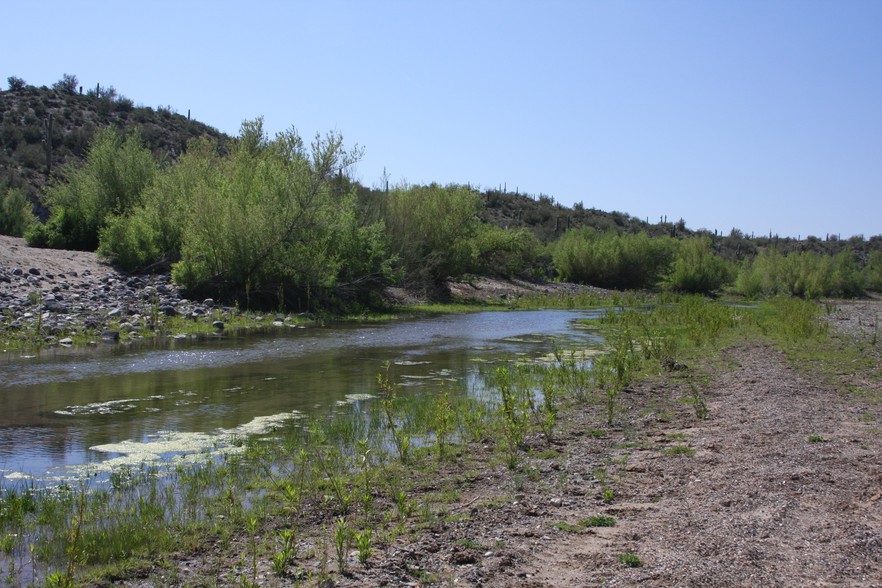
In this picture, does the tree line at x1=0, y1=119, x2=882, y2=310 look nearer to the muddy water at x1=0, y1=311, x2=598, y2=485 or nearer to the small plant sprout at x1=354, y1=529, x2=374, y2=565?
the muddy water at x1=0, y1=311, x2=598, y2=485

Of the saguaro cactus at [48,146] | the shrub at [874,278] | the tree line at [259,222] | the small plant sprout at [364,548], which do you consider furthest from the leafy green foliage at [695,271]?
the small plant sprout at [364,548]

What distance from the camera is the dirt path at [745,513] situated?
5.36 metres

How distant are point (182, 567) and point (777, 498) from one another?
528 centimetres

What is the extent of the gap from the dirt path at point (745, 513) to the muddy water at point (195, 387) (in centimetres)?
556

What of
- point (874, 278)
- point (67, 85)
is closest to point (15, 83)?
point (67, 85)

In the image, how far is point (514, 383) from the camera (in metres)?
15.0

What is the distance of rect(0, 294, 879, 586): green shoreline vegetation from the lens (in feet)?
19.9

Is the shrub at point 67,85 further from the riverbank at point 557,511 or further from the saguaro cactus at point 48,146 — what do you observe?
the riverbank at point 557,511

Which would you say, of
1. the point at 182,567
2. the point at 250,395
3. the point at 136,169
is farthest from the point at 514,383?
the point at 136,169

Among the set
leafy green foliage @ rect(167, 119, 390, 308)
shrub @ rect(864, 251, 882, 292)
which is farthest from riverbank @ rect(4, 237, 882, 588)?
shrub @ rect(864, 251, 882, 292)

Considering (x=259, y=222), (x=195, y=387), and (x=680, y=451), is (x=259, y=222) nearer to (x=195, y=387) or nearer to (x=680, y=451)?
(x=195, y=387)

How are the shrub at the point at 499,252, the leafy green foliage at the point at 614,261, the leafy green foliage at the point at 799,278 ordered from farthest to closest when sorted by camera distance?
1. the leafy green foliage at the point at 799,278
2. the leafy green foliage at the point at 614,261
3. the shrub at the point at 499,252

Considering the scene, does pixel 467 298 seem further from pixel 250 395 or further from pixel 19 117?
pixel 19 117

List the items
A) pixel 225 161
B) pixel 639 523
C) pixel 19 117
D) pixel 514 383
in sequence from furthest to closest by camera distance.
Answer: pixel 19 117, pixel 225 161, pixel 514 383, pixel 639 523
